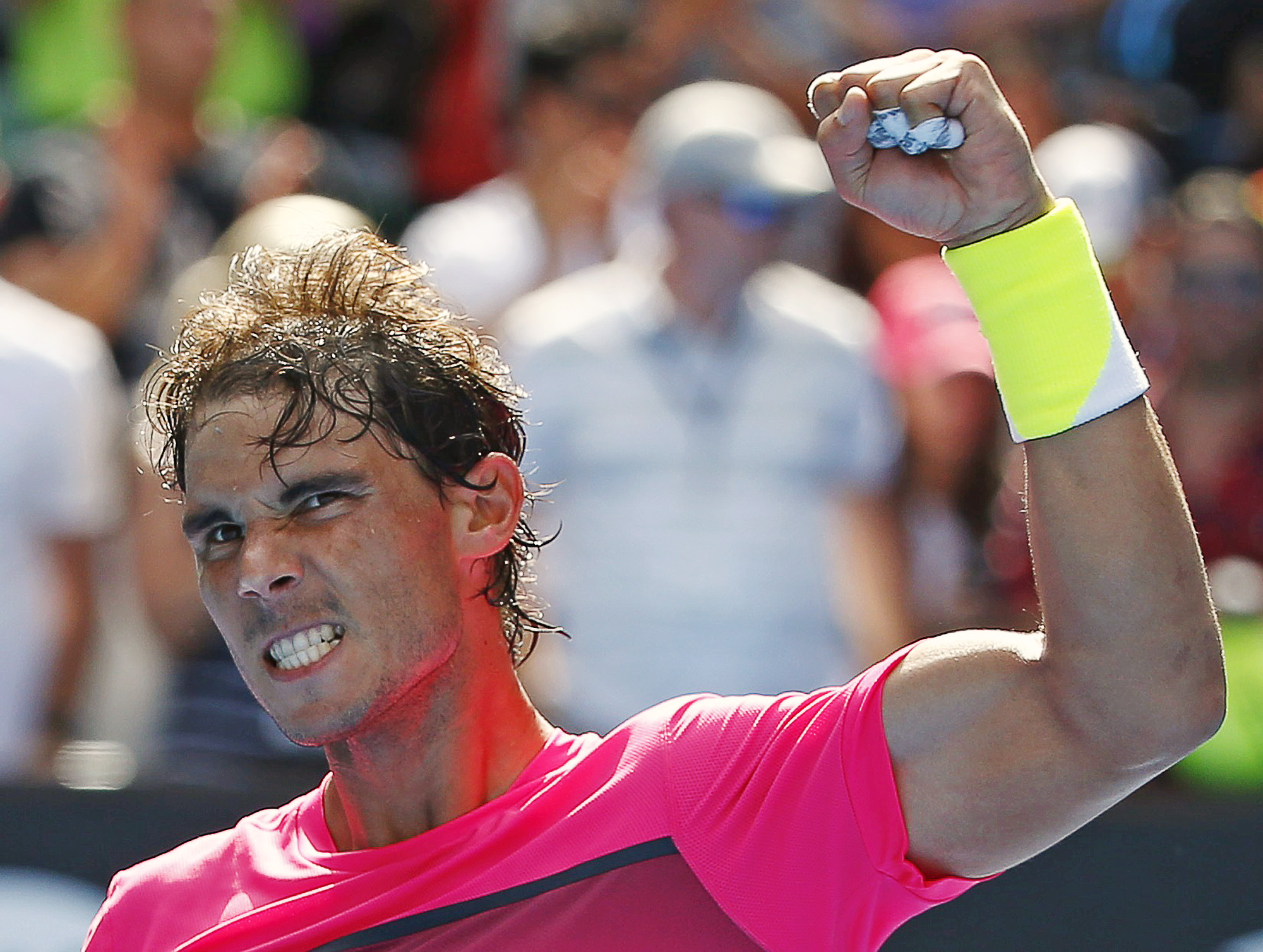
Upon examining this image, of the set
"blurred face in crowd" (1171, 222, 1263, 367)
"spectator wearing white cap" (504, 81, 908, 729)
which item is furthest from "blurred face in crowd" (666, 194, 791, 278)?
"blurred face in crowd" (1171, 222, 1263, 367)

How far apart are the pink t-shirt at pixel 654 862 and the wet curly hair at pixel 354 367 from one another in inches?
13.7

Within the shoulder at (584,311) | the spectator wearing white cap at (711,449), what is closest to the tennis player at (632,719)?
the spectator wearing white cap at (711,449)

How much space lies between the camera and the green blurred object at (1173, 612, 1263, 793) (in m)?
4.09

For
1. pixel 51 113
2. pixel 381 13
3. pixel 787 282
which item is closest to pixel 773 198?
pixel 787 282

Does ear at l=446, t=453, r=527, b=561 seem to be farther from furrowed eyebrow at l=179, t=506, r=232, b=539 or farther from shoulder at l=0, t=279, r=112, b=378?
shoulder at l=0, t=279, r=112, b=378

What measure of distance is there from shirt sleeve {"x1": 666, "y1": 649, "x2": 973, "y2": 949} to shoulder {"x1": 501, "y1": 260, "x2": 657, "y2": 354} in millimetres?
2529

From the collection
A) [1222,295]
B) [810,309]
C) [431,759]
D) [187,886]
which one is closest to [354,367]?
[431,759]

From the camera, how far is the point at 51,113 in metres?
5.96

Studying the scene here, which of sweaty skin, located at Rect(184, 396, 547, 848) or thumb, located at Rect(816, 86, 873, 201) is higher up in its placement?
thumb, located at Rect(816, 86, 873, 201)

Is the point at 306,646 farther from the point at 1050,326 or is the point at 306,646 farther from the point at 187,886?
the point at 1050,326

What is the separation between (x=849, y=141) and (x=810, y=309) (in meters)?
2.81

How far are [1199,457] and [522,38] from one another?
2.43 meters

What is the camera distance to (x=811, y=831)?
1941 millimetres

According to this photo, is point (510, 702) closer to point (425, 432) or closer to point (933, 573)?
point (425, 432)
